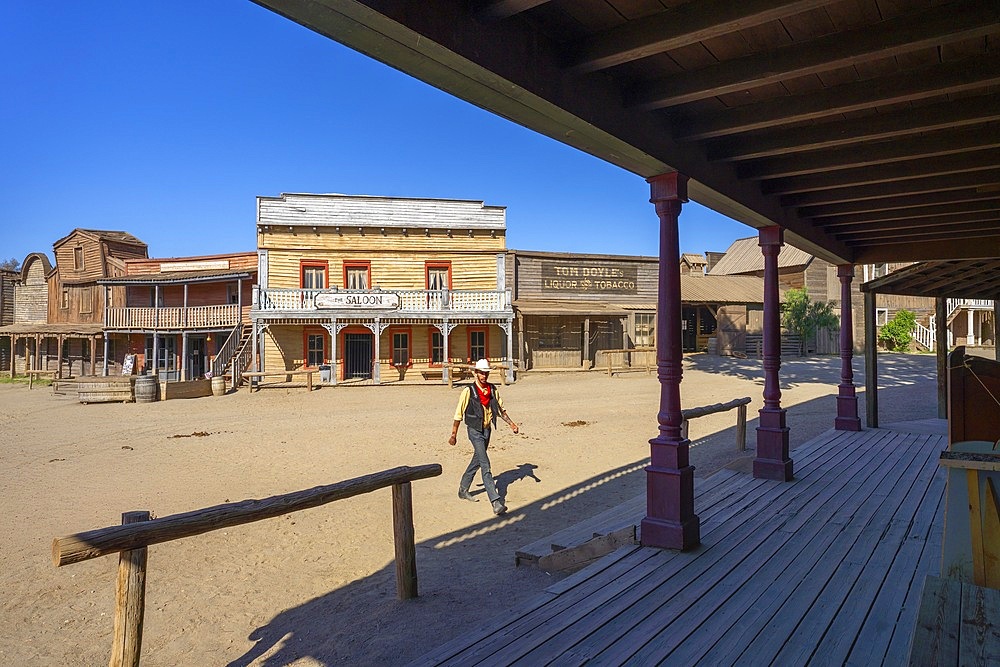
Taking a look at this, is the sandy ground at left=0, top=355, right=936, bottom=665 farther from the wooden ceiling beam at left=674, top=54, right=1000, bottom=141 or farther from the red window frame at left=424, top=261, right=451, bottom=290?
the red window frame at left=424, top=261, right=451, bottom=290

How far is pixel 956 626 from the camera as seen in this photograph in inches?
68.8

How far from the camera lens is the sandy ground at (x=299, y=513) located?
411cm

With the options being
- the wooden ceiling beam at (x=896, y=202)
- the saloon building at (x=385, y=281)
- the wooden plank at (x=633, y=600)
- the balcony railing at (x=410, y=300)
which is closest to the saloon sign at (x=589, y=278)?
the saloon building at (x=385, y=281)

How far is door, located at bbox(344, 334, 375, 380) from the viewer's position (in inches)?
880

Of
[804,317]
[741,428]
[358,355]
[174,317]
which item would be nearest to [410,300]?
[358,355]

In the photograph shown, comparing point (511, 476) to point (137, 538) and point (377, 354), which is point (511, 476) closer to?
point (137, 538)

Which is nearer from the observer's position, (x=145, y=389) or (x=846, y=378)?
(x=846, y=378)

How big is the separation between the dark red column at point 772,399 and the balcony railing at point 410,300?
49.4 feet

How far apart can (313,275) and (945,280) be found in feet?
63.1

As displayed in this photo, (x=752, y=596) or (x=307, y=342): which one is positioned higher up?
(x=307, y=342)

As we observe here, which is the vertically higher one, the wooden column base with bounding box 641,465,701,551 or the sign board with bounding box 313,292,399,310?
the sign board with bounding box 313,292,399,310

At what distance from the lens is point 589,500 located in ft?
24.2

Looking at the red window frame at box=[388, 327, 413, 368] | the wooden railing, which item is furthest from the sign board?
the wooden railing

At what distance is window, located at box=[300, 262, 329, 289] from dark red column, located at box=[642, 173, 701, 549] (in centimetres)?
1912
